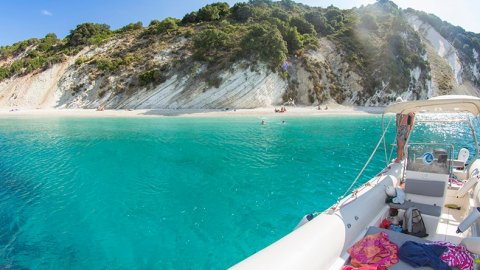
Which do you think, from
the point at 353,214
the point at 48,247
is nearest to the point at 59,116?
the point at 48,247

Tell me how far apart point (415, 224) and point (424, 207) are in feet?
2.47

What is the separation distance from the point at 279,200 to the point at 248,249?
4241 millimetres

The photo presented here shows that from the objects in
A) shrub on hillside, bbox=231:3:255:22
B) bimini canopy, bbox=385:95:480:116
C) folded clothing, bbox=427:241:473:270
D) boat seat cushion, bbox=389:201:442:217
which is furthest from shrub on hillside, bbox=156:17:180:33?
folded clothing, bbox=427:241:473:270

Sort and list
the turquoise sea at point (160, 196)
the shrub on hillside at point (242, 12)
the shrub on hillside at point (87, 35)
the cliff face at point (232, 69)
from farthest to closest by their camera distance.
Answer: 1. the shrub on hillside at point (242, 12)
2. the shrub on hillside at point (87, 35)
3. the cliff face at point (232, 69)
4. the turquoise sea at point (160, 196)

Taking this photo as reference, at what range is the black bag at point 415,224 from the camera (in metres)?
6.81

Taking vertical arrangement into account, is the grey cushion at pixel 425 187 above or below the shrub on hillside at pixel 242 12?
below

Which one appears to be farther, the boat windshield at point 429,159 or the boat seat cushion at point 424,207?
the boat windshield at point 429,159

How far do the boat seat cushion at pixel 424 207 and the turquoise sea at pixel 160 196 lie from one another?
400cm

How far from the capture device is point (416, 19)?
102 meters

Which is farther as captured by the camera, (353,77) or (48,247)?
(353,77)

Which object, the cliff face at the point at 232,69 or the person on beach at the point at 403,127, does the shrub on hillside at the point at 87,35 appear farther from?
the person on beach at the point at 403,127

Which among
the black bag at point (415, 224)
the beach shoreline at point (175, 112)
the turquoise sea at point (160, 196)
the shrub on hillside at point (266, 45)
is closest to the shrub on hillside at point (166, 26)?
the shrub on hillside at point (266, 45)

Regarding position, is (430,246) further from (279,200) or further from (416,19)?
(416,19)

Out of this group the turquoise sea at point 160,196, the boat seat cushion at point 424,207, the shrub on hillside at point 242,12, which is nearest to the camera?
the boat seat cushion at point 424,207
